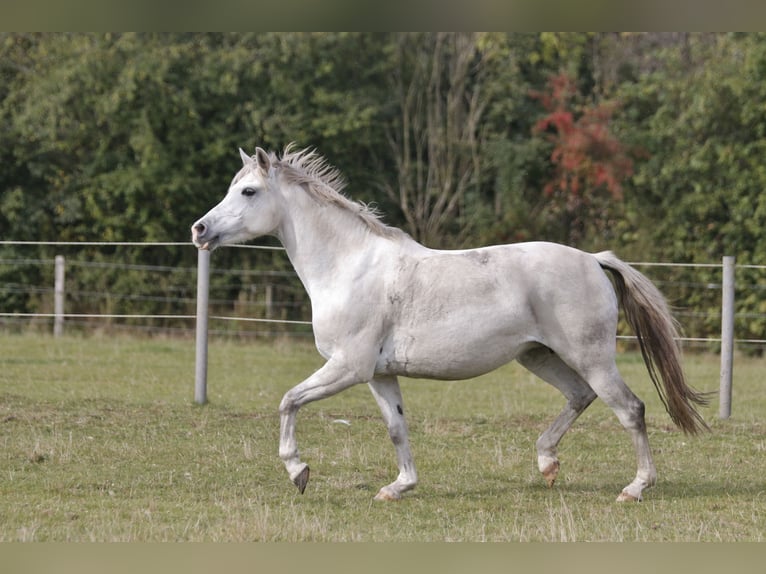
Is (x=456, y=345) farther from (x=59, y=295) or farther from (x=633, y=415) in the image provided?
(x=59, y=295)

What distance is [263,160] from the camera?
6582mm

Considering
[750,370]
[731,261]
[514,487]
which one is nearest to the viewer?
[514,487]

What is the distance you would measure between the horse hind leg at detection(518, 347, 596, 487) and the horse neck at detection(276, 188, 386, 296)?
4.24 ft

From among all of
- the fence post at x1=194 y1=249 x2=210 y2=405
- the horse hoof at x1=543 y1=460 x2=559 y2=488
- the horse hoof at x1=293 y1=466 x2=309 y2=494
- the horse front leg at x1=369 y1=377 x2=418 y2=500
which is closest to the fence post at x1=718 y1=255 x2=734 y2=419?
the horse hoof at x1=543 y1=460 x2=559 y2=488

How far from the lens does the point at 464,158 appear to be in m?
20.8

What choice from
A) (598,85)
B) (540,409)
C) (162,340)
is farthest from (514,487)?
(598,85)

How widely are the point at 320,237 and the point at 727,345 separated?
5.12 meters

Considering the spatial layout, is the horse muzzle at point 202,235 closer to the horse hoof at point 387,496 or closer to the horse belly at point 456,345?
the horse belly at point 456,345

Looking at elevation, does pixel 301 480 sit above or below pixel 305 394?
below

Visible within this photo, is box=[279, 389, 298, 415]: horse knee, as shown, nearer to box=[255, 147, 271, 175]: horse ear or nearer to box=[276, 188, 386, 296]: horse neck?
box=[276, 188, 386, 296]: horse neck

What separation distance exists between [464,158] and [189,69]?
556 cm

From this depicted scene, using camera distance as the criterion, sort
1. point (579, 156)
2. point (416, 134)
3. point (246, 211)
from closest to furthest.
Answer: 1. point (246, 211)
2. point (579, 156)
3. point (416, 134)

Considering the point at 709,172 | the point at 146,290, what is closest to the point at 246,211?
the point at 146,290

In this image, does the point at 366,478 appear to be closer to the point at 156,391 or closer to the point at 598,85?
the point at 156,391
